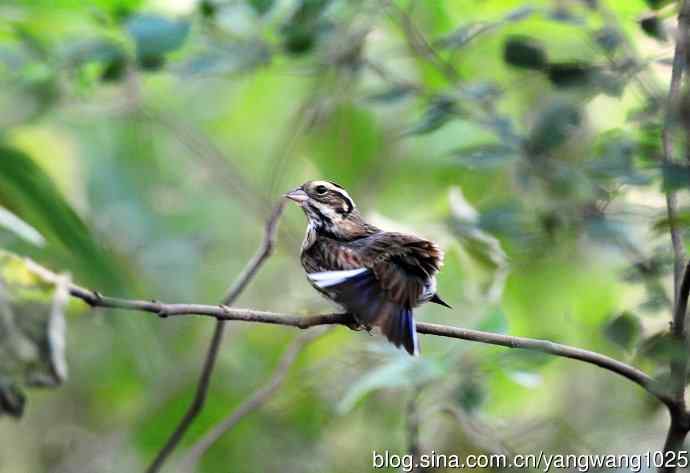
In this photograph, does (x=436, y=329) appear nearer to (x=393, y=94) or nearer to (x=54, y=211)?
(x=54, y=211)

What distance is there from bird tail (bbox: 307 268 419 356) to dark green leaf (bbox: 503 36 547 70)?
68 cm

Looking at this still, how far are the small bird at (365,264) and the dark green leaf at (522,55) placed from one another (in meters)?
0.54

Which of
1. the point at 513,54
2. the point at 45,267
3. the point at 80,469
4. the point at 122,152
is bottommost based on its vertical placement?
the point at 80,469

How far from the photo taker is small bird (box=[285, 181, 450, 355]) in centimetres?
240

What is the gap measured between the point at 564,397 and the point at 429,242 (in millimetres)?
2234

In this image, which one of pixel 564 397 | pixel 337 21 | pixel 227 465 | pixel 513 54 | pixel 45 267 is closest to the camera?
pixel 45 267

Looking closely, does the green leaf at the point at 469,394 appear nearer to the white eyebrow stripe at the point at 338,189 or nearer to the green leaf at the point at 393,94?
the white eyebrow stripe at the point at 338,189

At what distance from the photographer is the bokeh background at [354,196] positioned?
2459 mm

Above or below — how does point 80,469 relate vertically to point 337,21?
below

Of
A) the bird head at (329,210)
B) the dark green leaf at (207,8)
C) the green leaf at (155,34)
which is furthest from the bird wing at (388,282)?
the dark green leaf at (207,8)

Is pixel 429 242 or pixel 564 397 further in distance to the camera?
pixel 564 397

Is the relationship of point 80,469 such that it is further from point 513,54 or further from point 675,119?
point 675,119

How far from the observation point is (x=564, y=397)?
Result: 466 cm

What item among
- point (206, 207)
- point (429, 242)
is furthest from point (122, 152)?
point (429, 242)
